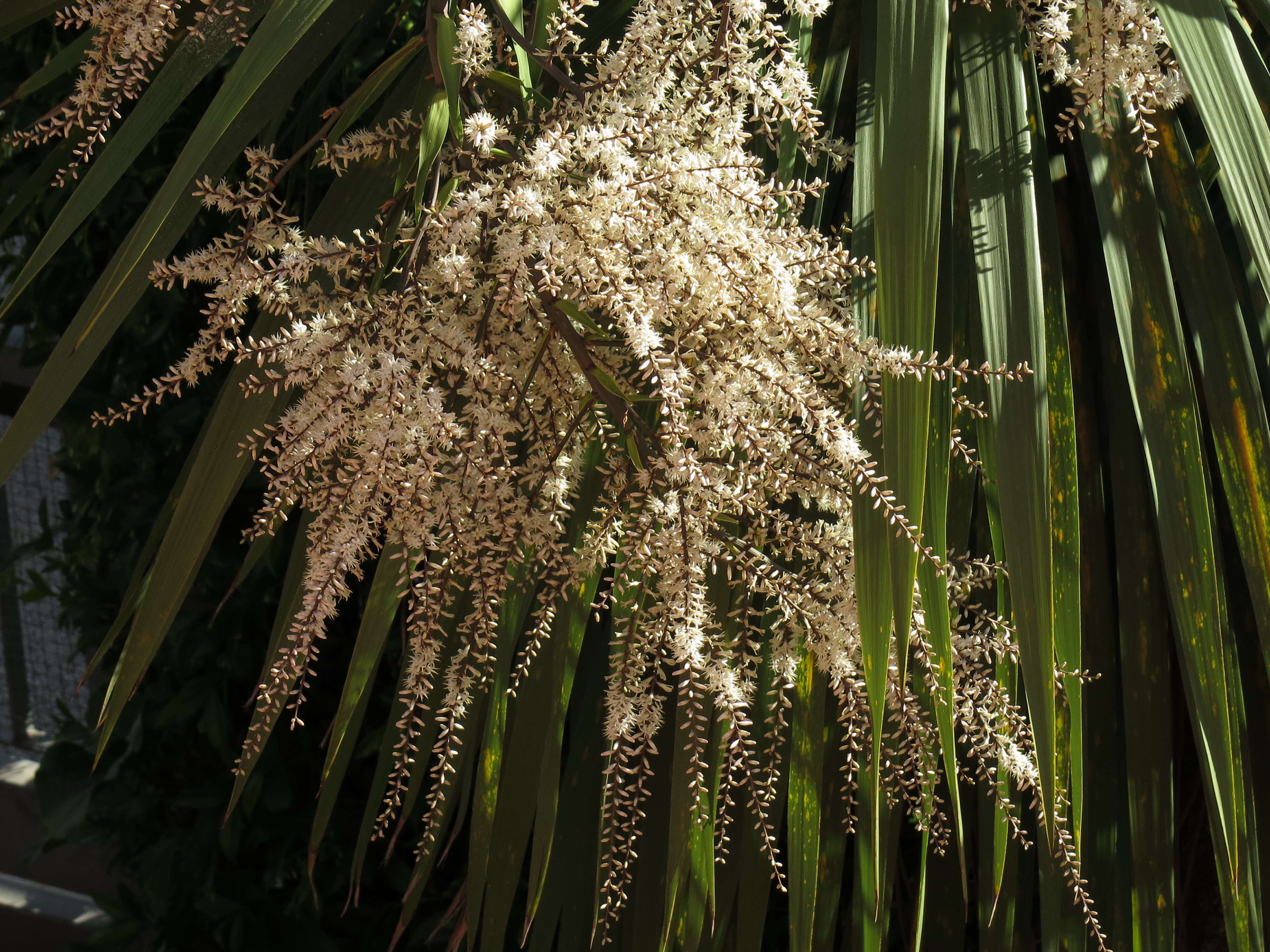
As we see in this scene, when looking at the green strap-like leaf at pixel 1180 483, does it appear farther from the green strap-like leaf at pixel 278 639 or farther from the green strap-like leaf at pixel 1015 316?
the green strap-like leaf at pixel 278 639

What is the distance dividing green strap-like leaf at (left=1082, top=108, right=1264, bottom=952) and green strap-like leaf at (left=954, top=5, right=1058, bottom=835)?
7 cm

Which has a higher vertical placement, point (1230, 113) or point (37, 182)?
point (37, 182)

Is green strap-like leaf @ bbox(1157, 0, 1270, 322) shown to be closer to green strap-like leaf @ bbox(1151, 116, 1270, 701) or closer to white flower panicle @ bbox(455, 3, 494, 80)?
green strap-like leaf @ bbox(1151, 116, 1270, 701)

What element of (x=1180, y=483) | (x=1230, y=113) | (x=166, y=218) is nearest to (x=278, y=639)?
(x=166, y=218)

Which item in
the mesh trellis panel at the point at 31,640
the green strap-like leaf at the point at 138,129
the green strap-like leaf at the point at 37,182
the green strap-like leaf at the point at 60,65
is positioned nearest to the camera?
the green strap-like leaf at the point at 138,129

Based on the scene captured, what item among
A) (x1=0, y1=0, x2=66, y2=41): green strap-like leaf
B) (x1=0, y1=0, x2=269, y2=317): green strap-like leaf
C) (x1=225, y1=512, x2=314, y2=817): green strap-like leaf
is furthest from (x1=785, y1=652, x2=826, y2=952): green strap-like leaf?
(x1=0, y1=0, x2=66, y2=41): green strap-like leaf

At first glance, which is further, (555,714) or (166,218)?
(555,714)

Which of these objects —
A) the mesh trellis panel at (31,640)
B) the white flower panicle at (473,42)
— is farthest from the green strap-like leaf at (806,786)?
the mesh trellis panel at (31,640)

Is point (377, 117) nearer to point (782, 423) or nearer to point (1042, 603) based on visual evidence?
point (782, 423)

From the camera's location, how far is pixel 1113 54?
73cm

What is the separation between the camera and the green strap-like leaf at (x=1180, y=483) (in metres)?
0.77

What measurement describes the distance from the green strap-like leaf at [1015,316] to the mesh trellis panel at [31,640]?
8.91ft

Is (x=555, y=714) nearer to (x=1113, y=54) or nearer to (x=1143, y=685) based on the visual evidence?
(x=1143, y=685)

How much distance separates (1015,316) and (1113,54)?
19 centimetres
